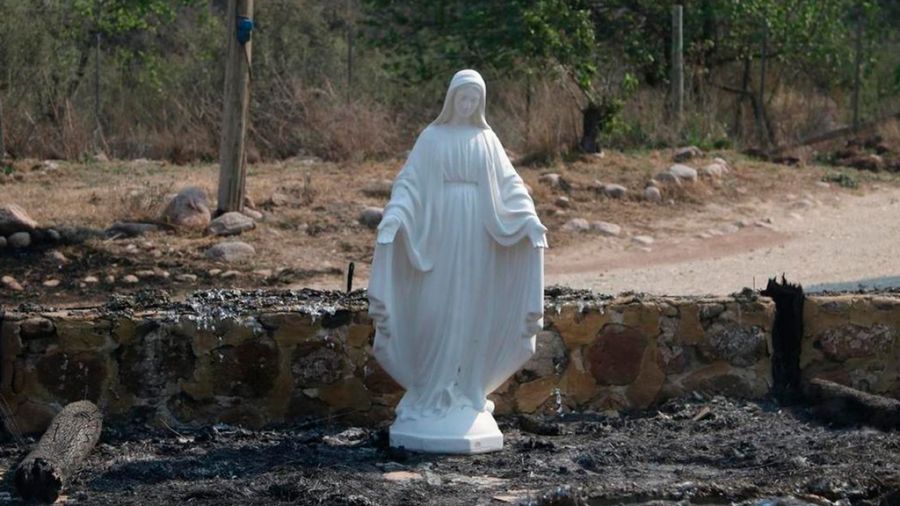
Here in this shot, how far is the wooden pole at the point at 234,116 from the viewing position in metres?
16.4

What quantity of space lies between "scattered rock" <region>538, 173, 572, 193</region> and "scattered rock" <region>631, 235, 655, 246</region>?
119 centimetres

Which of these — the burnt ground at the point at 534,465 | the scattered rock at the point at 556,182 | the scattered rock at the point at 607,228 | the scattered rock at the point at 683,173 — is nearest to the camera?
the burnt ground at the point at 534,465

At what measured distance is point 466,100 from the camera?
9.21 m

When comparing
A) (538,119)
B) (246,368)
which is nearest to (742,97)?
(538,119)

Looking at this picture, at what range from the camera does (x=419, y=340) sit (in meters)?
9.19

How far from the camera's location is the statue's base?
898 centimetres

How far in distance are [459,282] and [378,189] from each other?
→ 8422 millimetres

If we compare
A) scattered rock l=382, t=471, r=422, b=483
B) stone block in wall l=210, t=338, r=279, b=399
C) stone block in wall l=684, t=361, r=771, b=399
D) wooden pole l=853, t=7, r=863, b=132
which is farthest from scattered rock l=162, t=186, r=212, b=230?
wooden pole l=853, t=7, r=863, b=132

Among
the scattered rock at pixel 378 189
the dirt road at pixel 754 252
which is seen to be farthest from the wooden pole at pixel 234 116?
the dirt road at pixel 754 252

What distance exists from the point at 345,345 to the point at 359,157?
9756 millimetres

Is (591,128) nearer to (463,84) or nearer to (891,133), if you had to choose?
(891,133)

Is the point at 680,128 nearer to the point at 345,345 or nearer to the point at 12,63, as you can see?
the point at 12,63

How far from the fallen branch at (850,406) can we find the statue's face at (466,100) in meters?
2.62

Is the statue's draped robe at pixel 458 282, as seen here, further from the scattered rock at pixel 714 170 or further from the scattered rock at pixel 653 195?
the scattered rock at pixel 714 170
